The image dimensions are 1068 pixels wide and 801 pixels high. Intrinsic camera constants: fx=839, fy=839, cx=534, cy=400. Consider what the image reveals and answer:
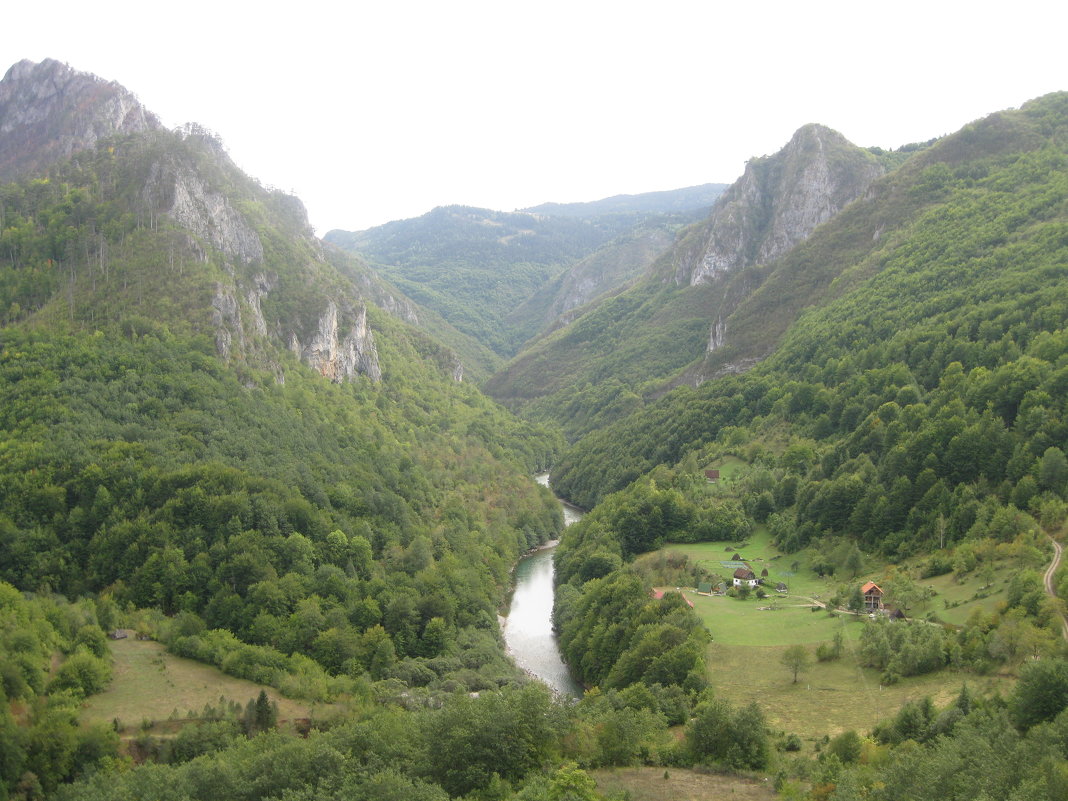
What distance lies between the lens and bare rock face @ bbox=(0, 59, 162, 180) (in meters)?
135

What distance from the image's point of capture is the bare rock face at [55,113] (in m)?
135

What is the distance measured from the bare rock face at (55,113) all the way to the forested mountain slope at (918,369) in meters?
96.4

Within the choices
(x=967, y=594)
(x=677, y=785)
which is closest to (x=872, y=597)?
(x=967, y=594)

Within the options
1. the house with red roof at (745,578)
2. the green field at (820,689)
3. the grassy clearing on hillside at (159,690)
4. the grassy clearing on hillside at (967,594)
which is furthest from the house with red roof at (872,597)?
the grassy clearing on hillside at (159,690)

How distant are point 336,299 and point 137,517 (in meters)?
67.2

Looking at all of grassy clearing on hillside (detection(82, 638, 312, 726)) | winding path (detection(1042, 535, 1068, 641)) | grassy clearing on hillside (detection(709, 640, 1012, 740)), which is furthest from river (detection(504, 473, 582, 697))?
winding path (detection(1042, 535, 1068, 641))

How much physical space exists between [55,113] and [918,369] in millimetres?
139118

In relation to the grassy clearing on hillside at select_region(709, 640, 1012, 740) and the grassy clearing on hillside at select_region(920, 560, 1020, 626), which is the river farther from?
the grassy clearing on hillside at select_region(920, 560, 1020, 626)

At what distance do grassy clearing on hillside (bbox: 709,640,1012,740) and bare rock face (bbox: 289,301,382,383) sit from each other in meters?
79.3

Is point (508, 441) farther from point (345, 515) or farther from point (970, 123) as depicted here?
point (970, 123)

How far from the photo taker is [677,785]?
137 ft

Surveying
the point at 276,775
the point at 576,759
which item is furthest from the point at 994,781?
the point at 276,775

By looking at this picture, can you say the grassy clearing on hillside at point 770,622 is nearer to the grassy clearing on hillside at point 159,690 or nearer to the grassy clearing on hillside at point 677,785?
the grassy clearing on hillside at point 677,785

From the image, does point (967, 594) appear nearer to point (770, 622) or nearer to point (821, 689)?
point (821, 689)
